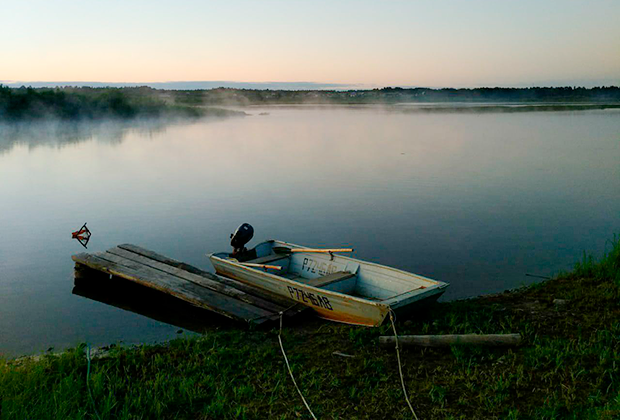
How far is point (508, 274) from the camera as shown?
36.5ft

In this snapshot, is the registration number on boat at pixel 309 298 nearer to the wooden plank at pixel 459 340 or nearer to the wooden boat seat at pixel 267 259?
the wooden boat seat at pixel 267 259

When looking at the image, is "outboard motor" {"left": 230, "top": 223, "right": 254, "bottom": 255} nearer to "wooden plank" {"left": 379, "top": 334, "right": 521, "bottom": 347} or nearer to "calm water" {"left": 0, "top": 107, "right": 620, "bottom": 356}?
"calm water" {"left": 0, "top": 107, "right": 620, "bottom": 356}

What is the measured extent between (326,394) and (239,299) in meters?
3.47

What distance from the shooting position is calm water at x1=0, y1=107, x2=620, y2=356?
10.6 m

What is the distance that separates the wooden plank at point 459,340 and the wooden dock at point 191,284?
2.27 meters

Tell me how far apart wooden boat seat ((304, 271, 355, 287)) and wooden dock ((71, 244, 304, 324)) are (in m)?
0.46

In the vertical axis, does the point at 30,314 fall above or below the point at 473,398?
below

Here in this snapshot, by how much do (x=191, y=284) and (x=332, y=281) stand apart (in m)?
2.53

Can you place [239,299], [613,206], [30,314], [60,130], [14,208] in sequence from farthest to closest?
[60,130]
[14,208]
[613,206]
[30,314]
[239,299]

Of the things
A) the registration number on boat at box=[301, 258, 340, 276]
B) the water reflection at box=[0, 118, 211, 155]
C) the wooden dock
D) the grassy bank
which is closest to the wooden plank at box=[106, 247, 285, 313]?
the wooden dock

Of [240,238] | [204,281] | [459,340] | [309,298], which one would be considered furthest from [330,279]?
[459,340]

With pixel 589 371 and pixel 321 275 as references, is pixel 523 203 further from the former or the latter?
pixel 589 371

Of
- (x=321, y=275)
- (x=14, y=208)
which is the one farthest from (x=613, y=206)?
(x=14, y=208)

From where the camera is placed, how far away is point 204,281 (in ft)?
31.1
